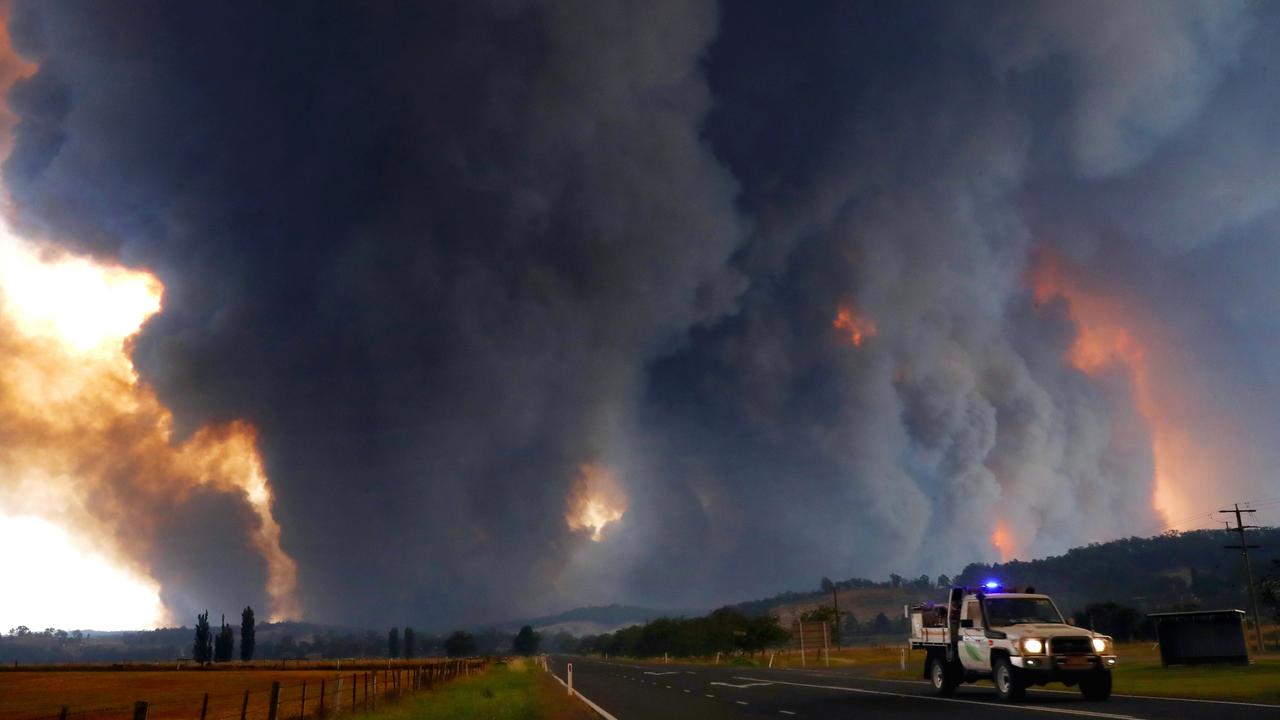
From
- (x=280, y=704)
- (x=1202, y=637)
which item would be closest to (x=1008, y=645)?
(x=280, y=704)

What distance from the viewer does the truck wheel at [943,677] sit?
1245 inches

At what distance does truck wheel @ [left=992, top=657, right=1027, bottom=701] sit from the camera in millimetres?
26812

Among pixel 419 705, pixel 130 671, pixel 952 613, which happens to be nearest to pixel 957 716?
pixel 952 613

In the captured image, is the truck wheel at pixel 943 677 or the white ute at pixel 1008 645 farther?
the truck wheel at pixel 943 677

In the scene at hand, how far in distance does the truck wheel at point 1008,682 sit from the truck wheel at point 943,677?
Answer: 3.73 meters

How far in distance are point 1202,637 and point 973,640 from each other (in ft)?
119

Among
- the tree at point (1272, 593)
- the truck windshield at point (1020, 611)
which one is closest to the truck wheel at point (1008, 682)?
the truck windshield at point (1020, 611)

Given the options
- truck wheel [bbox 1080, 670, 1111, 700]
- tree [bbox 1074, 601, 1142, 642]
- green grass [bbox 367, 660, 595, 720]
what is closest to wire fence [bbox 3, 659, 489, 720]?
green grass [bbox 367, 660, 595, 720]

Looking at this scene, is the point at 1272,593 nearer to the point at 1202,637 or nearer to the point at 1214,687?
the point at 1202,637

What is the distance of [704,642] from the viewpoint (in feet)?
602

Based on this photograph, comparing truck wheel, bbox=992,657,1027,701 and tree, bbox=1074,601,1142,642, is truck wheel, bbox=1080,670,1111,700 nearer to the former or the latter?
truck wheel, bbox=992,657,1027,701

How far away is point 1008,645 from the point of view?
2706cm

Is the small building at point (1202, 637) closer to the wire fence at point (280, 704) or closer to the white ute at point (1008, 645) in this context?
the white ute at point (1008, 645)

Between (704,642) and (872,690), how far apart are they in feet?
507
